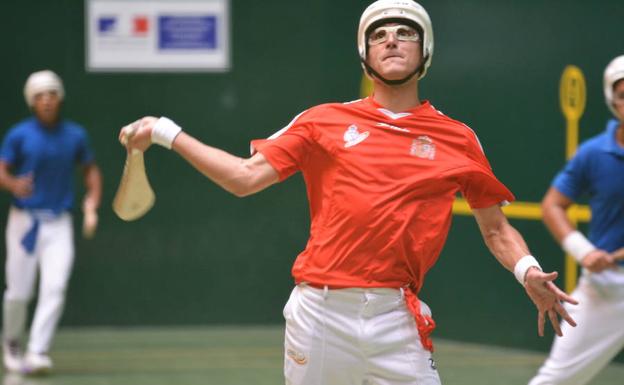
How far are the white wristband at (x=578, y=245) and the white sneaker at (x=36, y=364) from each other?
11.9ft

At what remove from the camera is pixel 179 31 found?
10133 mm

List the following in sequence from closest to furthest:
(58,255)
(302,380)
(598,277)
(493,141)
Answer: (302,380), (598,277), (58,255), (493,141)

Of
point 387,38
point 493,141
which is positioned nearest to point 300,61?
point 493,141

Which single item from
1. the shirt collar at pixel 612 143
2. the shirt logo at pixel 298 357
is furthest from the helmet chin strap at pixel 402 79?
the shirt collar at pixel 612 143

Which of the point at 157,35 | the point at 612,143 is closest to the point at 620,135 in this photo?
the point at 612,143

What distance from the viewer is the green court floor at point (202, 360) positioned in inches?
311

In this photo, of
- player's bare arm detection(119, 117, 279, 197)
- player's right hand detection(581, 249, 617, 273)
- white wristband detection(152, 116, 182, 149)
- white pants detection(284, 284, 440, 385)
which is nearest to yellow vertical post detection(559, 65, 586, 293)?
player's right hand detection(581, 249, 617, 273)

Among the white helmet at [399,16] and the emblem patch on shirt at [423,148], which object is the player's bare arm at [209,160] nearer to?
the emblem patch on shirt at [423,148]

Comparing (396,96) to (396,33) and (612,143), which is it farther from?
(612,143)

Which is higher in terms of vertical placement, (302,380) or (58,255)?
(302,380)

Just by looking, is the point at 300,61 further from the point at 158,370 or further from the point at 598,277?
the point at 598,277

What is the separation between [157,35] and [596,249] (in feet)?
17.3

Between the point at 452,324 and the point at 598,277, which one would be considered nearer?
the point at 598,277

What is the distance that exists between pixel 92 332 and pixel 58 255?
6.98ft
